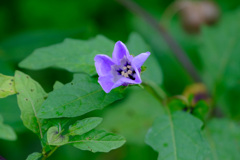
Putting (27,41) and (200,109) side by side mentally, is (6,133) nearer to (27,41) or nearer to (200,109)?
(200,109)

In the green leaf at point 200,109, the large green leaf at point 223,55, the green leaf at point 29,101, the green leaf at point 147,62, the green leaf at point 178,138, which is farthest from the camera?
the large green leaf at point 223,55

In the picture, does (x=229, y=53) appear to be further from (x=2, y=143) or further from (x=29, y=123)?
(x=2, y=143)

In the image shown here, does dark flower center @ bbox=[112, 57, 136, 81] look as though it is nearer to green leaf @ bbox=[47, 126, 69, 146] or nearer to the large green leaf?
green leaf @ bbox=[47, 126, 69, 146]

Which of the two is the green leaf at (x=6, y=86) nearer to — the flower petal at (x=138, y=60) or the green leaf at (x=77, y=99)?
the green leaf at (x=77, y=99)

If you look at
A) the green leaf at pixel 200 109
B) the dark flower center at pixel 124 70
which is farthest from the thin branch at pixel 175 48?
the dark flower center at pixel 124 70

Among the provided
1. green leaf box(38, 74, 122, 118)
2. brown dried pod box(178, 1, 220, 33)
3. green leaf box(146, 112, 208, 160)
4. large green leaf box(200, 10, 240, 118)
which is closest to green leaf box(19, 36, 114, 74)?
green leaf box(38, 74, 122, 118)
